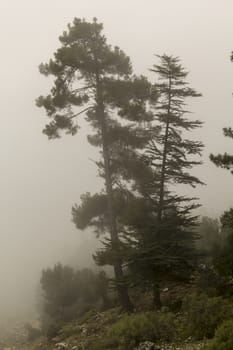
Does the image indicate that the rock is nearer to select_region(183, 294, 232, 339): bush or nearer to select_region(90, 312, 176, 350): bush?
select_region(90, 312, 176, 350): bush

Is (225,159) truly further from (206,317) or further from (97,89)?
(97,89)

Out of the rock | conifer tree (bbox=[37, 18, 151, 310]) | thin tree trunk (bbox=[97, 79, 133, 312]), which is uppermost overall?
conifer tree (bbox=[37, 18, 151, 310])

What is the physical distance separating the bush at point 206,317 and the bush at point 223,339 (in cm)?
124

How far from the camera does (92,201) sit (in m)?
19.4

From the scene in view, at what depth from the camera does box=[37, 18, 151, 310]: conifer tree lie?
17.7 m

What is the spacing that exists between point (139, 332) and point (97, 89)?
10.4 metres

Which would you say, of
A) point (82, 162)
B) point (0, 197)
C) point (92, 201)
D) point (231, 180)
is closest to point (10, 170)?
point (0, 197)

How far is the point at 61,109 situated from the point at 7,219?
114377 mm

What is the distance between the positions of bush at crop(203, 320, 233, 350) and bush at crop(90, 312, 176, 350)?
2319mm

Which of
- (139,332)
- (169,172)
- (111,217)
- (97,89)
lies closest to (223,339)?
(139,332)

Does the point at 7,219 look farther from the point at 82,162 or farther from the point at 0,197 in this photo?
the point at 82,162

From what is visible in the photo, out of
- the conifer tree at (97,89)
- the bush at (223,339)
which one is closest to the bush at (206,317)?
the bush at (223,339)

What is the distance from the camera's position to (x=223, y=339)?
883cm

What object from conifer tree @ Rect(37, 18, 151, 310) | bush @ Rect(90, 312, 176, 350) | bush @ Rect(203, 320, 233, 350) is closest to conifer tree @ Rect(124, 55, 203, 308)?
conifer tree @ Rect(37, 18, 151, 310)
